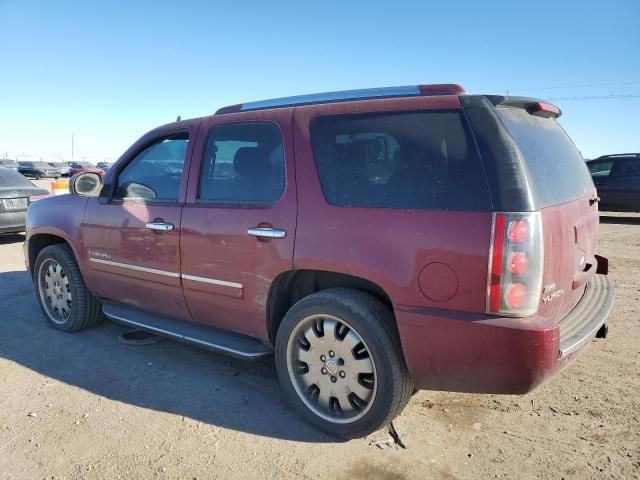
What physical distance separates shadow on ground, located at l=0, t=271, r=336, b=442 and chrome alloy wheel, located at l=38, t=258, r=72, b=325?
0.57 feet

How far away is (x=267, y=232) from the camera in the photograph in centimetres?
308

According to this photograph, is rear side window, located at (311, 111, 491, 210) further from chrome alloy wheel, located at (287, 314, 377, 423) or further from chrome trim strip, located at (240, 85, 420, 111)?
chrome alloy wheel, located at (287, 314, 377, 423)

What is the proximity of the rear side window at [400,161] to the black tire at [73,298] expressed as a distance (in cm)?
286

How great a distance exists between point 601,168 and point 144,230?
13334 mm

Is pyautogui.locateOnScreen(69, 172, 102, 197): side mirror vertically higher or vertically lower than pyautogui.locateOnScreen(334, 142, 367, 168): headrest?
lower

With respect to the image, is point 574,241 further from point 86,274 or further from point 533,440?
point 86,274

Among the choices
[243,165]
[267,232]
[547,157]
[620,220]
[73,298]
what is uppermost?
[547,157]

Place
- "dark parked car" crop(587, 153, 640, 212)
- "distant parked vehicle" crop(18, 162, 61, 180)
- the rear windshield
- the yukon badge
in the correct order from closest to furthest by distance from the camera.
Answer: the yukon badge, the rear windshield, "dark parked car" crop(587, 153, 640, 212), "distant parked vehicle" crop(18, 162, 61, 180)

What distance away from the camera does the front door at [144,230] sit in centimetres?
370

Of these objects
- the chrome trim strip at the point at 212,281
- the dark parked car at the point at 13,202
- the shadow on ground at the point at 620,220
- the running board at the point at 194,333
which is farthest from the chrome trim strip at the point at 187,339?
the shadow on ground at the point at 620,220

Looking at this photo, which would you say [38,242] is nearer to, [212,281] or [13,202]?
[212,281]

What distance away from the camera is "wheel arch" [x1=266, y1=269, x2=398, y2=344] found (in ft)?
9.63

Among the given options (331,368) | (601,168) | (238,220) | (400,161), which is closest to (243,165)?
(238,220)

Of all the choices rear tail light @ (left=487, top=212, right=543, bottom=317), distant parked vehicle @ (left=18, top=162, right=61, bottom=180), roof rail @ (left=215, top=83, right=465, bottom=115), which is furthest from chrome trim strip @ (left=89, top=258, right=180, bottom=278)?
distant parked vehicle @ (left=18, top=162, right=61, bottom=180)
